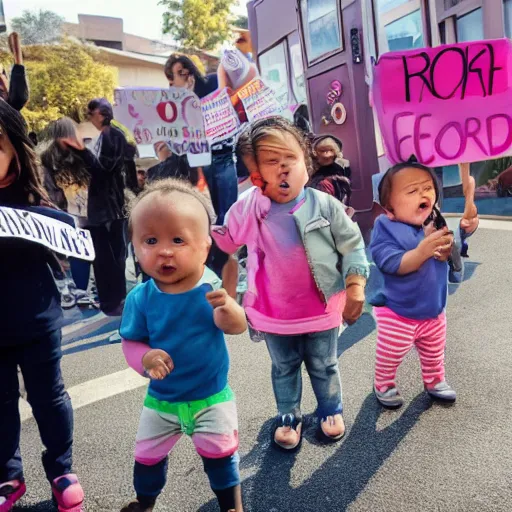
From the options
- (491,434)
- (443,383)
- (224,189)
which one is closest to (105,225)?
(224,189)

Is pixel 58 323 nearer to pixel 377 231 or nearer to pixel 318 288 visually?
pixel 318 288

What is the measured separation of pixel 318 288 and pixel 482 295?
2.36 meters

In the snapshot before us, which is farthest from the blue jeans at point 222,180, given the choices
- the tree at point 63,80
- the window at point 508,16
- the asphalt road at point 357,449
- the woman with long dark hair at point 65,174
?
the tree at point 63,80

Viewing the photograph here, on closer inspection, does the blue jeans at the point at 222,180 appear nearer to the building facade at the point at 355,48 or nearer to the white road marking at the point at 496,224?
the building facade at the point at 355,48

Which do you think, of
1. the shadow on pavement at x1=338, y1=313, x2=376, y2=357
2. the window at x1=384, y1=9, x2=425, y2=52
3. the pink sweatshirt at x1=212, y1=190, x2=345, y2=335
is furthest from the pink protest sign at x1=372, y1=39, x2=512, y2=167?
the window at x1=384, y1=9, x2=425, y2=52

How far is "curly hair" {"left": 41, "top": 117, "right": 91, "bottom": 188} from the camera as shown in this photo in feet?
13.3

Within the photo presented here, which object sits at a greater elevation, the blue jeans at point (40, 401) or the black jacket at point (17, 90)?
the black jacket at point (17, 90)

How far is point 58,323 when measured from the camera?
1928 mm

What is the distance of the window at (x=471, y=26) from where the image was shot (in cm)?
624

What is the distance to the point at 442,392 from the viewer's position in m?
2.47

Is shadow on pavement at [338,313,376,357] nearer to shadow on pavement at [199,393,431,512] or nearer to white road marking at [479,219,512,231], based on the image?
shadow on pavement at [199,393,431,512]

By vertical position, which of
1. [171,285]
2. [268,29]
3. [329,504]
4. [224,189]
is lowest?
[329,504]

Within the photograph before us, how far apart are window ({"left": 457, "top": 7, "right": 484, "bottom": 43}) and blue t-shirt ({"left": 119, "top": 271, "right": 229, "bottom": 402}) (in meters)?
6.03

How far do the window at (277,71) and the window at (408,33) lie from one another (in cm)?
136
